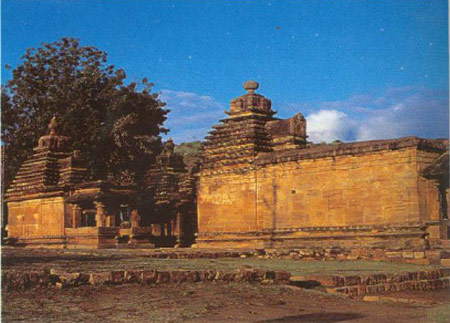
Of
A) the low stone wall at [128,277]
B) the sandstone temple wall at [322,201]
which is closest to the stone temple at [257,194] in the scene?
the sandstone temple wall at [322,201]

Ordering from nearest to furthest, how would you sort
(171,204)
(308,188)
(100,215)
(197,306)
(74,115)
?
(197,306), (308,188), (100,215), (171,204), (74,115)

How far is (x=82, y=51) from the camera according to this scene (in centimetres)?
4119

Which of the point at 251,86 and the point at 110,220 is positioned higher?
the point at 251,86

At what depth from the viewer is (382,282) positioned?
42.4 feet

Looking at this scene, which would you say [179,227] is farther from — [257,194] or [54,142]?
[54,142]

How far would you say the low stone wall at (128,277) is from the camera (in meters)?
9.48

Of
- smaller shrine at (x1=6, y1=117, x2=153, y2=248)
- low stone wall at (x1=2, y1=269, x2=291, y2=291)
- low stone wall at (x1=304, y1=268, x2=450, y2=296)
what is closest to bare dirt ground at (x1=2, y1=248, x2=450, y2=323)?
low stone wall at (x1=2, y1=269, x2=291, y2=291)

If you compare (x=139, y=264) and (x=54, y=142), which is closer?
(x=139, y=264)

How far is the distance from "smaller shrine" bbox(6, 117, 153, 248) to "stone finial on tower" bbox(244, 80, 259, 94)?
628 cm

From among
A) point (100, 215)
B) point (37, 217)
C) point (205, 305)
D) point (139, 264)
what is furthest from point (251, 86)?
point (205, 305)

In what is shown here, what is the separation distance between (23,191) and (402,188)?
1777 centimetres

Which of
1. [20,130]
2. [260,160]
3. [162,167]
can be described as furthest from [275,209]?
[20,130]

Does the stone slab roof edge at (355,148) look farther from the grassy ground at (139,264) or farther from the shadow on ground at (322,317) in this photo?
the shadow on ground at (322,317)

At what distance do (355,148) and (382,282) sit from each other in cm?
879
